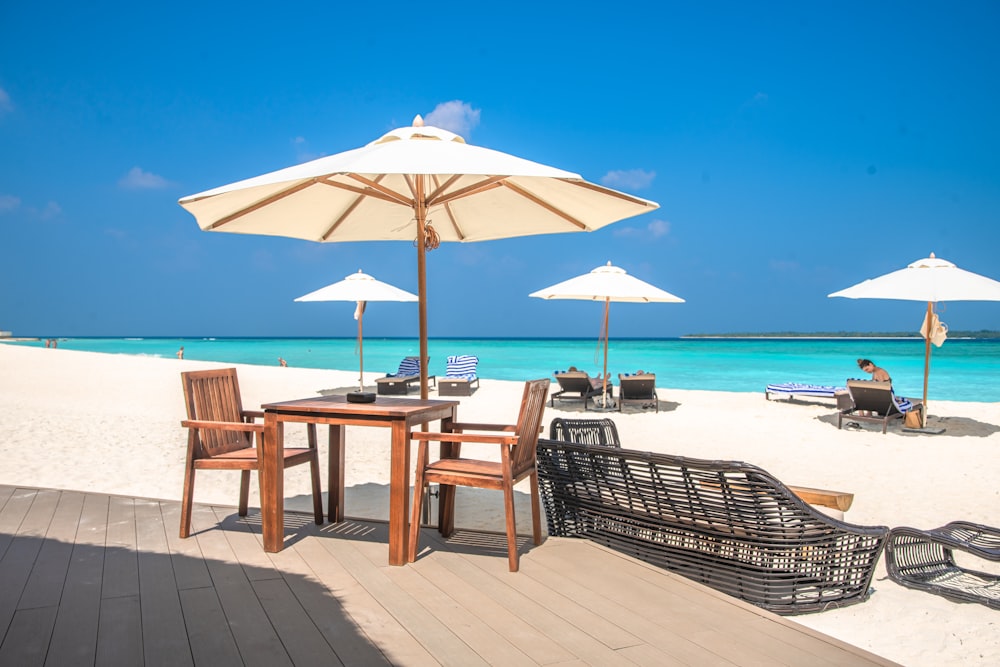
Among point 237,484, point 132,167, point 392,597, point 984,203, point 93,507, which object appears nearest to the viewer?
point 392,597

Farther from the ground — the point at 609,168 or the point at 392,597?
the point at 609,168

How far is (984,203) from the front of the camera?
73.6 meters

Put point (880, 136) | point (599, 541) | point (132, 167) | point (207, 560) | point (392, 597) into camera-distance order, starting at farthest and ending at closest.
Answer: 1. point (132, 167)
2. point (880, 136)
3. point (599, 541)
4. point (207, 560)
5. point (392, 597)

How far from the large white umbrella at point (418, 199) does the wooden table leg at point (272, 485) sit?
3.03ft

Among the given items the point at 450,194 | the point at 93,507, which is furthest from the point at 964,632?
the point at 93,507

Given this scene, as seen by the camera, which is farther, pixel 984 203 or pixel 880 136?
pixel 984 203

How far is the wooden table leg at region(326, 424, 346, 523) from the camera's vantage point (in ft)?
12.1

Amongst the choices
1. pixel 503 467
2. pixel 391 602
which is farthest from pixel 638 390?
pixel 391 602

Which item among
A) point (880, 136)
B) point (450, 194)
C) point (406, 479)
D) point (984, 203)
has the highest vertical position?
point (880, 136)

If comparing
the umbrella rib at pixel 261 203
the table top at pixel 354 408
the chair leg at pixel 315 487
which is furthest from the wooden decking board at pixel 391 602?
the umbrella rib at pixel 261 203

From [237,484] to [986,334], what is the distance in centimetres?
9198

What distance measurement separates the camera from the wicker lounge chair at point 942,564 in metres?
3.33

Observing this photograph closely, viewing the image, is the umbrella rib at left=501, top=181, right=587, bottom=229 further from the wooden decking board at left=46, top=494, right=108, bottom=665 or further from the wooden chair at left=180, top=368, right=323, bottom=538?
the wooden decking board at left=46, top=494, right=108, bottom=665

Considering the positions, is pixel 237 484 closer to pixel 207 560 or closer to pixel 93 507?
pixel 93 507
